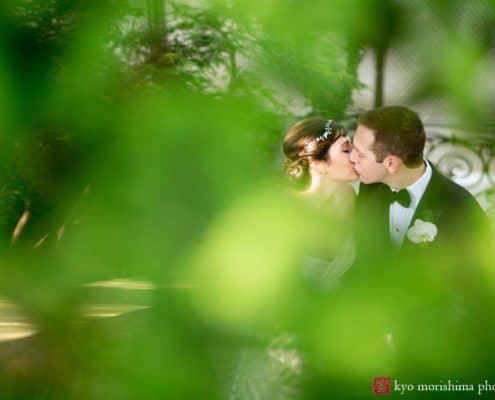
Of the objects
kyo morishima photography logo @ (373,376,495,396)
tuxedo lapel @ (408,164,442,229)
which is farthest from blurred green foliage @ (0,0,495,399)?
tuxedo lapel @ (408,164,442,229)

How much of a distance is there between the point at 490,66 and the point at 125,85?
0.15m

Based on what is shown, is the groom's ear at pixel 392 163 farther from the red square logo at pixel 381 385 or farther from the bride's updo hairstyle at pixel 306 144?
the red square logo at pixel 381 385

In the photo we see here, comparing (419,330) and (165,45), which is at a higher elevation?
(165,45)

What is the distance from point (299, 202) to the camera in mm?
235

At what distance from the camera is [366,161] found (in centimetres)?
46

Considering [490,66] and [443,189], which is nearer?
[490,66]

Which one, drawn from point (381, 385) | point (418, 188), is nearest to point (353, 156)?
point (418, 188)

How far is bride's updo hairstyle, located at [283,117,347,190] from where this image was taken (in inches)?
11.7

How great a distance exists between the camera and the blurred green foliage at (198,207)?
229 mm

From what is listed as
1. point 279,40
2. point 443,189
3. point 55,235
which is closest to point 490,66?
point 279,40

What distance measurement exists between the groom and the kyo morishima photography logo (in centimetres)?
5

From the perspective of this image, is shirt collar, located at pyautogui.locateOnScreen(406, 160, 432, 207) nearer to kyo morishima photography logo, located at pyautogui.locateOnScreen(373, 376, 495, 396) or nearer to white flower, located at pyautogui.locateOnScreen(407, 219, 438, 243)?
white flower, located at pyautogui.locateOnScreen(407, 219, 438, 243)

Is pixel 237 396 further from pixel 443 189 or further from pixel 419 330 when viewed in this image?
pixel 443 189

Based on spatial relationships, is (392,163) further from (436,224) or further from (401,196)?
(436,224)
